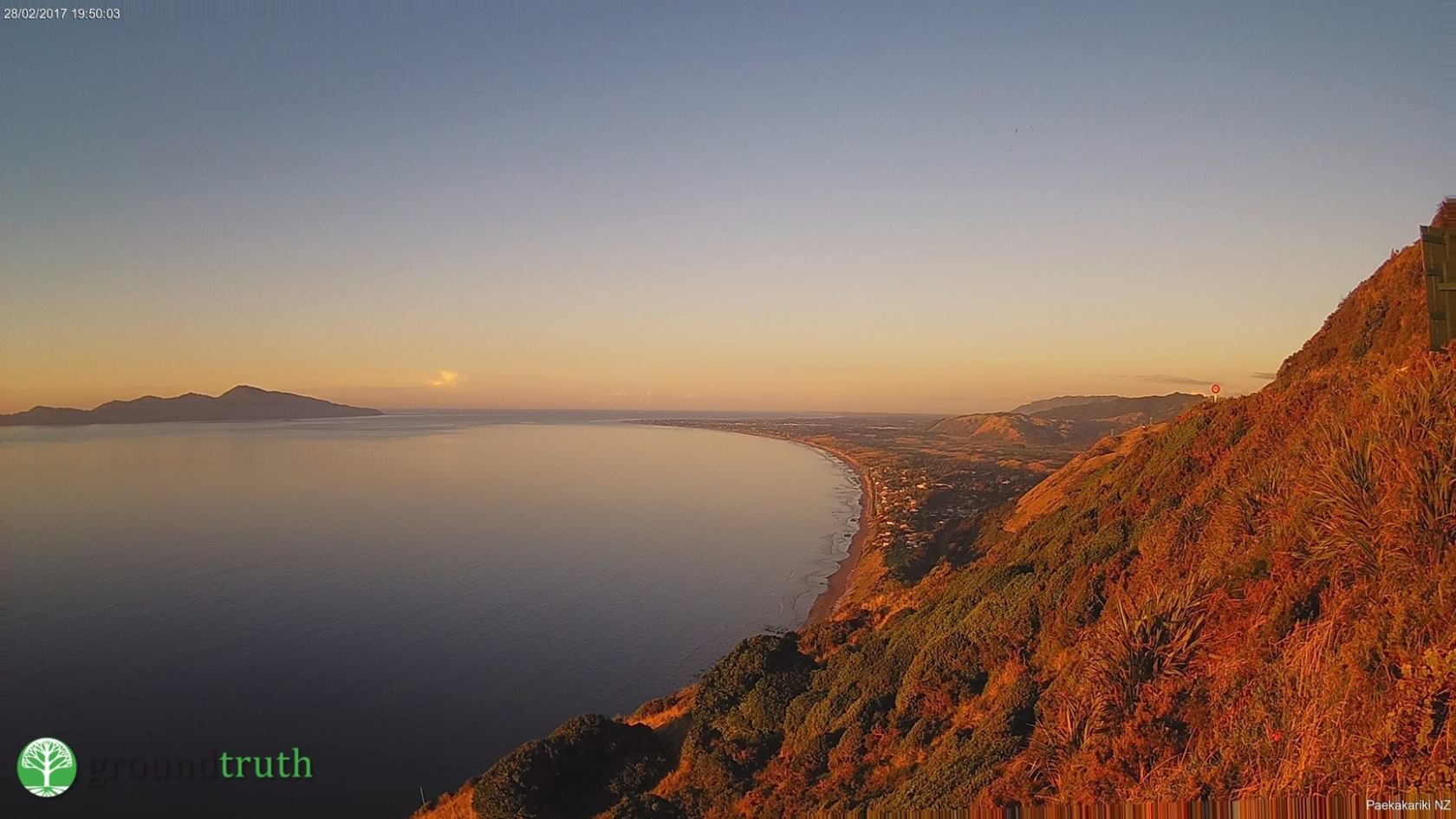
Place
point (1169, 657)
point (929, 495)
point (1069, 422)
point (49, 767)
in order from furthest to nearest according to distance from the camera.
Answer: point (1069, 422) < point (929, 495) < point (49, 767) < point (1169, 657)

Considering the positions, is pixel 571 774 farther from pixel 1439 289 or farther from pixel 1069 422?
pixel 1069 422

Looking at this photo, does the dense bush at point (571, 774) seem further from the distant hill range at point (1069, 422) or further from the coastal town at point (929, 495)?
the distant hill range at point (1069, 422)

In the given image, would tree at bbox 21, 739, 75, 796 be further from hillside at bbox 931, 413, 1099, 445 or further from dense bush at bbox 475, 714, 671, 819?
hillside at bbox 931, 413, 1099, 445

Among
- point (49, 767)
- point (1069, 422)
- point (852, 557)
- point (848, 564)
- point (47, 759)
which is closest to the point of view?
point (47, 759)

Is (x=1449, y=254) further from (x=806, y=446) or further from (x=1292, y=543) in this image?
(x=806, y=446)

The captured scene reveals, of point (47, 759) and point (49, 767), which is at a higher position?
point (47, 759)

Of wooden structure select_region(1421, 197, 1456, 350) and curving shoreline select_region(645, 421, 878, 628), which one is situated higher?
wooden structure select_region(1421, 197, 1456, 350)

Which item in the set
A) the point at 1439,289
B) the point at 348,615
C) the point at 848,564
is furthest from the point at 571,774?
the point at 848,564

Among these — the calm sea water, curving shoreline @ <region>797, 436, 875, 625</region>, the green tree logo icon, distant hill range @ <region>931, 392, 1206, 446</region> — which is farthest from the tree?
distant hill range @ <region>931, 392, 1206, 446</region>
